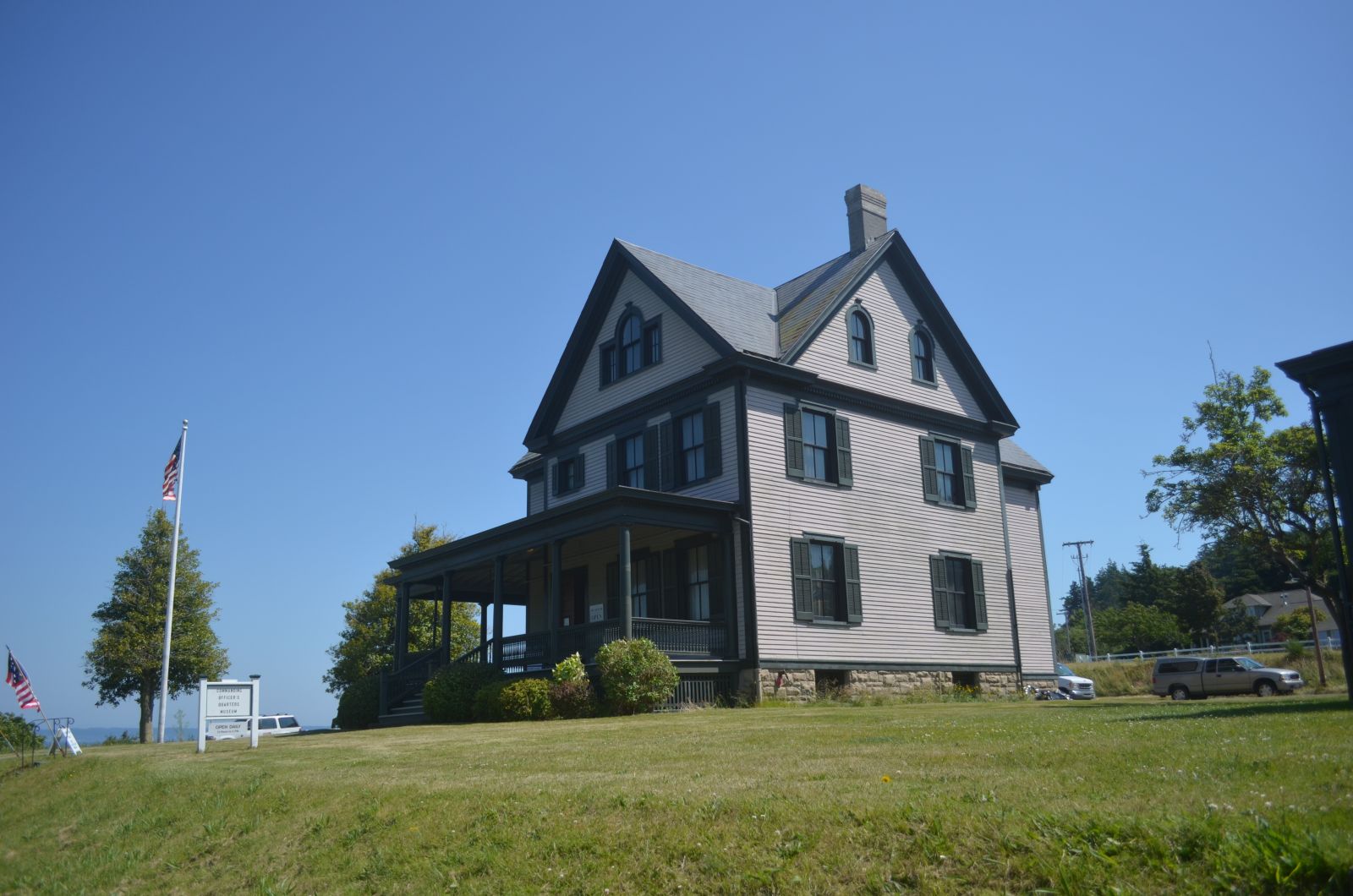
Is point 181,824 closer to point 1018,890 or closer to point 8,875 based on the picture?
point 8,875

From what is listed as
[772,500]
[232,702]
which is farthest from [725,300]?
[232,702]

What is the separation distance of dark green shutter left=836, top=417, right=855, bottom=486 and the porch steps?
464 inches

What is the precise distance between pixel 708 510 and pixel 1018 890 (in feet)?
60.8

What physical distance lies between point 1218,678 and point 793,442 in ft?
49.7

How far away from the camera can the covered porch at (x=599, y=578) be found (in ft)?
76.8

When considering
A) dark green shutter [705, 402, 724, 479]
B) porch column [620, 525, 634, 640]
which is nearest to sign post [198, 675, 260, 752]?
porch column [620, 525, 634, 640]

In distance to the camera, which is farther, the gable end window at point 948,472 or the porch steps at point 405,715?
the gable end window at point 948,472

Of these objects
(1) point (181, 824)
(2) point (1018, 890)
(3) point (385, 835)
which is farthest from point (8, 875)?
(2) point (1018, 890)

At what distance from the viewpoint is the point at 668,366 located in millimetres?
27500

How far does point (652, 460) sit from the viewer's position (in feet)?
90.6

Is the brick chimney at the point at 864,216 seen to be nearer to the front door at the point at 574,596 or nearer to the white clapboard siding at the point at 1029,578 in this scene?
the white clapboard siding at the point at 1029,578

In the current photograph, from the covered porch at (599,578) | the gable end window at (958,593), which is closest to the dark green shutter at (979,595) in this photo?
the gable end window at (958,593)

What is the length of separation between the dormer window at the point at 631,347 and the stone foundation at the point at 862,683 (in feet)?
28.9

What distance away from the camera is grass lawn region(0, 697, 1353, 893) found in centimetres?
603
